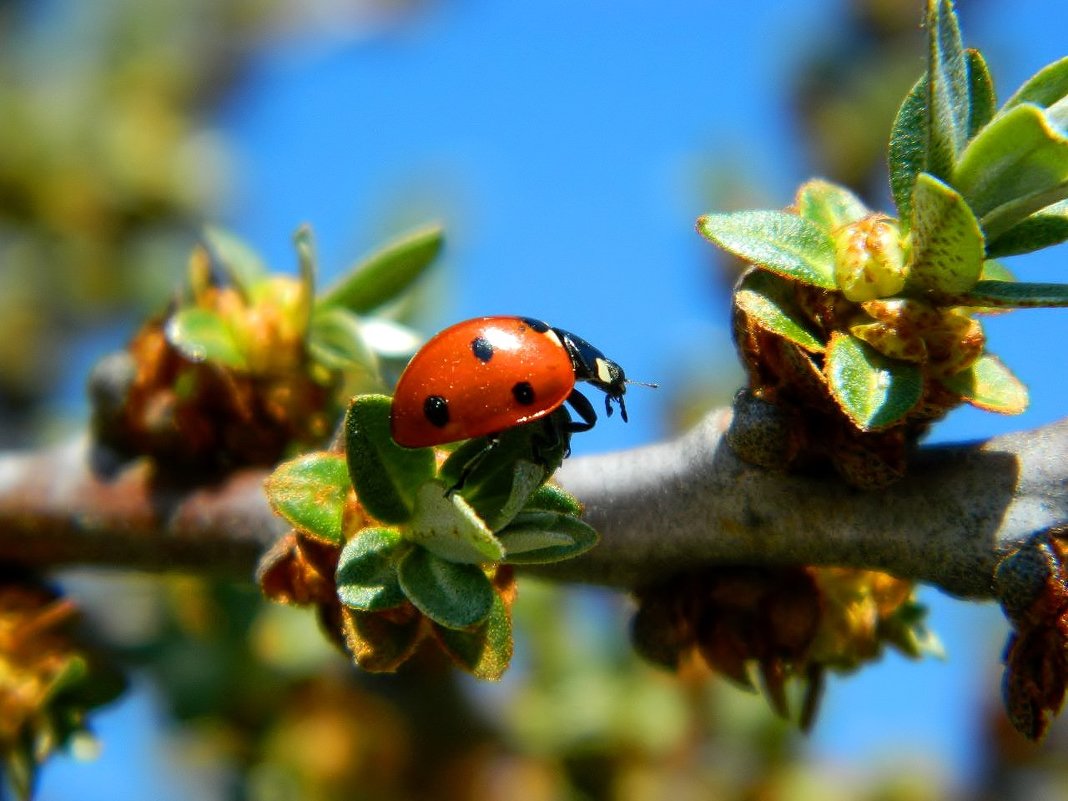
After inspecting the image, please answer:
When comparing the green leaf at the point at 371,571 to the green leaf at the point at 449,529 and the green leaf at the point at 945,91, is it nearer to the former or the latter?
the green leaf at the point at 449,529

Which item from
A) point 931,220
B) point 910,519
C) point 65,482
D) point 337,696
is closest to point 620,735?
point 337,696

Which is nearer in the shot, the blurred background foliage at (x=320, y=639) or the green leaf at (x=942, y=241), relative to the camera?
the green leaf at (x=942, y=241)

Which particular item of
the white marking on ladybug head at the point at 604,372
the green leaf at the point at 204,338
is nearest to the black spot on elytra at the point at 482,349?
the white marking on ladybug head at the point at 604,372

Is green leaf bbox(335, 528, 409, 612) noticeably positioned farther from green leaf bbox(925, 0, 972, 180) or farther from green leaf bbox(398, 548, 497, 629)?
green leaf bbox(925, 0, 972, 180)

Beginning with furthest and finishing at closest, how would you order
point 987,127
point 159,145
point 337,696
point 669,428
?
point 159,145 → point 669,428 → point 337,696 → point 987,127

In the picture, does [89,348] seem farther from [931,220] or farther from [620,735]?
[931,220]

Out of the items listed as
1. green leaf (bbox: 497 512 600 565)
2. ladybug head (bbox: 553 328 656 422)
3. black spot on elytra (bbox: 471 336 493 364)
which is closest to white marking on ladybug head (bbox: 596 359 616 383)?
ladybug head (bbox: 553 328 656 422)
